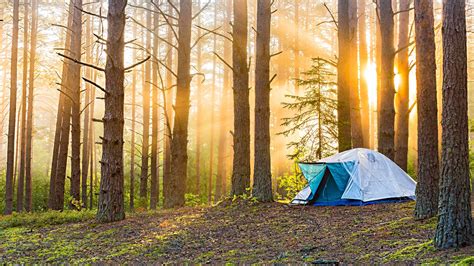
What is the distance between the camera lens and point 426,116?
8070mm

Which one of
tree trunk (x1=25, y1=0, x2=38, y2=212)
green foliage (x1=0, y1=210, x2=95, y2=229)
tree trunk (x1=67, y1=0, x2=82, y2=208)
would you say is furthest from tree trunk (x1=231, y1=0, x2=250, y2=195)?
tree trunk (x1=25, y1=0, x2=38, y2=212)

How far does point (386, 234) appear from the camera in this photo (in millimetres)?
7359

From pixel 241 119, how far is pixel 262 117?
92cm

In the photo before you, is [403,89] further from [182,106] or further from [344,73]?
[182,106]

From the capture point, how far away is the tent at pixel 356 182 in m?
12.0

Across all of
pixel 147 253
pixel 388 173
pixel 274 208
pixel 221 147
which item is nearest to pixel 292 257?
pixel 147 253

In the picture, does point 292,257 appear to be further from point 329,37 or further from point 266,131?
point 329,37

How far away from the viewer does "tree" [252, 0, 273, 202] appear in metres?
11.8

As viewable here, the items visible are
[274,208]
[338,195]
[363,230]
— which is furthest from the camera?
[338,195]

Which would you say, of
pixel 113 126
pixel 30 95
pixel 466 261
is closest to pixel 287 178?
pixel 113 126

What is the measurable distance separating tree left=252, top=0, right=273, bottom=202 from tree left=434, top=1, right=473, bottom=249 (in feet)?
20.6

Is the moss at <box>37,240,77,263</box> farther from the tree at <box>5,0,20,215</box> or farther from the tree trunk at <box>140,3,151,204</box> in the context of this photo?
the tree trunk at <box>140,3,151,204</box>

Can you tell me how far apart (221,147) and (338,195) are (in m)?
17.1

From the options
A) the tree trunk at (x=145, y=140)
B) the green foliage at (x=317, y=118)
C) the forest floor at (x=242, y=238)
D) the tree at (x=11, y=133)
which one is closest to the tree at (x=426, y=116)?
the forest floor at (x=242, y=238)
